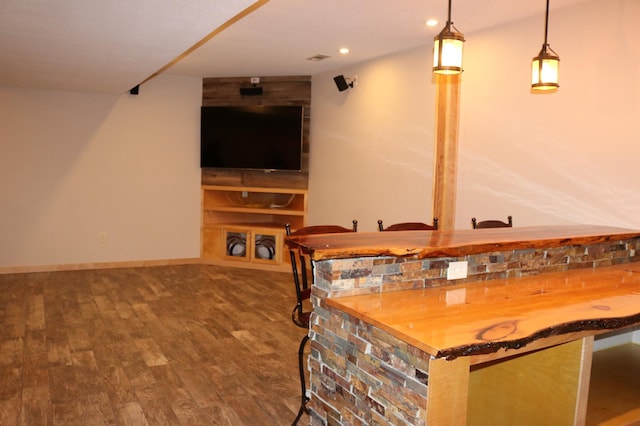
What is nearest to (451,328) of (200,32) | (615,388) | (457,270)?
(457,270)

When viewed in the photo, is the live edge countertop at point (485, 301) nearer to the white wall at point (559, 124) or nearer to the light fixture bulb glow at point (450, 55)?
the light fixture bulb glow at point (450, 55)

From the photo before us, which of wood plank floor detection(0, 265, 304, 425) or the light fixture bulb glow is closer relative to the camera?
the light fixture bulb glow

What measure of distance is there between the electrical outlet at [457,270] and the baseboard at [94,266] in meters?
5.55

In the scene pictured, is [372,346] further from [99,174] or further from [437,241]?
[99,174]

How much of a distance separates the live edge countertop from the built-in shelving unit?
450 centimetres

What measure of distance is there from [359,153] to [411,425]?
15.0ft

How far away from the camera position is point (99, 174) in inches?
264

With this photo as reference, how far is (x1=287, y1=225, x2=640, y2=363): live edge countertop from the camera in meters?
1.54

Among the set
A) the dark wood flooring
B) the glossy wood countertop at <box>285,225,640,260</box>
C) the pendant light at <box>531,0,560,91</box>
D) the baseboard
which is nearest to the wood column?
the dark wood flooring

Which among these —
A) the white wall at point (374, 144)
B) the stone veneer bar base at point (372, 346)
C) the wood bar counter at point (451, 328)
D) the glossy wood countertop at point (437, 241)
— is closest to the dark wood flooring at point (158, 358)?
the wood bar counter at point (451, 328)

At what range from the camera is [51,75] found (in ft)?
17.3

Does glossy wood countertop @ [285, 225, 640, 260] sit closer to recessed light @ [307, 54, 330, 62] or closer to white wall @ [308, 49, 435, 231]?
white wall @ [308, 49, 435, 231]

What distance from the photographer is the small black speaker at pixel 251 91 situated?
690 cm

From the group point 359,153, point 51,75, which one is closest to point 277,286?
point 359,153
